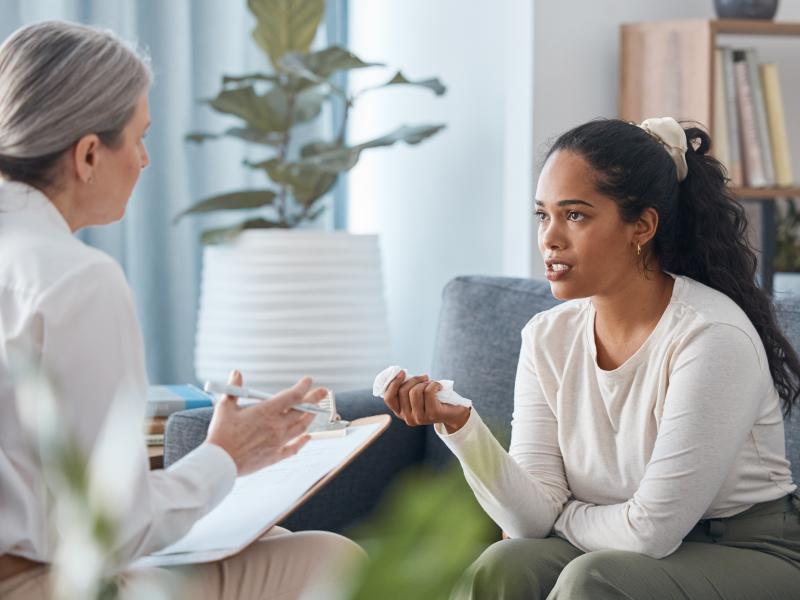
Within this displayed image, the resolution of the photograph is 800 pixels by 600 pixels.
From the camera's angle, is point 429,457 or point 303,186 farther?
point 303,186

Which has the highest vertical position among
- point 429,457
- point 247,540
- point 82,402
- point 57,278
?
point 57,278

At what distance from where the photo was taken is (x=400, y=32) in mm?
3240

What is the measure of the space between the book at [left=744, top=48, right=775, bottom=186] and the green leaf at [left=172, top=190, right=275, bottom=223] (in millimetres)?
1203

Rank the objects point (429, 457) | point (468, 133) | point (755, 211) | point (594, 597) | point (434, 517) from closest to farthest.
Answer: point (434, 517) → point (594, 597) → point (429, 457) → point (755, 211) → point (468, 133)

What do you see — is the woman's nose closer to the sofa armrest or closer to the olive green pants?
the olive green pants

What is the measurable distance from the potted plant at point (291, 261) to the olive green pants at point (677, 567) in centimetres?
130

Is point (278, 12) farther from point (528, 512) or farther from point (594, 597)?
point (594, 597)

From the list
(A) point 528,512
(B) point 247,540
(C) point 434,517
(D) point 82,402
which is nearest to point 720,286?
(A) point 528,512

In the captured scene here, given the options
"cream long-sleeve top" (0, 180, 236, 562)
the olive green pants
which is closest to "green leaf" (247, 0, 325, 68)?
the olive green pants

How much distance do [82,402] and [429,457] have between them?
4.24 feet

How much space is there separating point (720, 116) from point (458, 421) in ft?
4.98

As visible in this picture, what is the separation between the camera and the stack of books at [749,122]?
2.74 m

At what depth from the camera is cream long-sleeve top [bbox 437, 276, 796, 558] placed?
4.66ft

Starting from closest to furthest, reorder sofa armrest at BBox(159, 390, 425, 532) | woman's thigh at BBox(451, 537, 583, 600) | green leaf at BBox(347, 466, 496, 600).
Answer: green leaf at BBox(347, 466, 496, 600) < woman's thigh at BBox(451, 537, 583, 600) < sofa armrest at BBox(159, 390, 425, 532)
